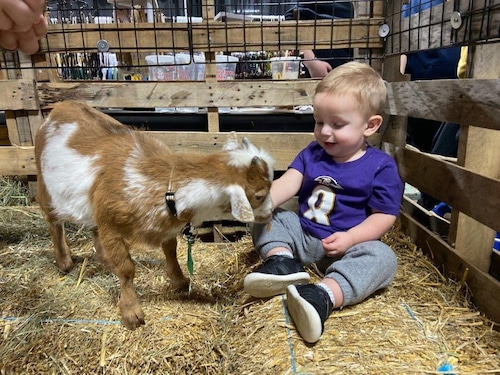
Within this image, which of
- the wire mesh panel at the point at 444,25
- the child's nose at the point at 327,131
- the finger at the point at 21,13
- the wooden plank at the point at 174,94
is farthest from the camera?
the wooden plank at the point at 174,94

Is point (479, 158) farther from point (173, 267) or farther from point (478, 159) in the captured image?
point (173, 267)

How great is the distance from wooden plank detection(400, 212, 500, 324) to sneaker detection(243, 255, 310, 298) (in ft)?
3.18

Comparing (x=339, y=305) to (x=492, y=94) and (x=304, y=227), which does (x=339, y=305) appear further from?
(x=492, y=94)

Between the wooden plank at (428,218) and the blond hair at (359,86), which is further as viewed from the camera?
the wooden plank at (428,218)

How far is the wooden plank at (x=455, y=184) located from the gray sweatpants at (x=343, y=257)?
526mm

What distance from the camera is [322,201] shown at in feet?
8.59

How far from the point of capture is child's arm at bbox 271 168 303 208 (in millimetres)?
2717

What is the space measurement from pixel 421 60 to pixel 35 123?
3.91 meters

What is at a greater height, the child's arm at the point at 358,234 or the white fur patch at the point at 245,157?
the white fur patch at the point at 245,157

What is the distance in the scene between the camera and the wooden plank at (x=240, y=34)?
3434 mm

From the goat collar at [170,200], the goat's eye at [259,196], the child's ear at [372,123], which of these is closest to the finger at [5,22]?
the goat collar at [170,200]

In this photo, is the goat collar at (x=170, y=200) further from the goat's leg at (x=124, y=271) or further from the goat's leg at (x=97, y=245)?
the goat's leg at (x=97, y=245)

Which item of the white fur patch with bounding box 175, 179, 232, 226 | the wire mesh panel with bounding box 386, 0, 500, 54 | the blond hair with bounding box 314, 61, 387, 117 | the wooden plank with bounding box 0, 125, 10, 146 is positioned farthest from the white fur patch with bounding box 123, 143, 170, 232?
the wooden plank with bounding box 0, 125, 10, 146

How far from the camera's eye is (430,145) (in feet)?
16.3
